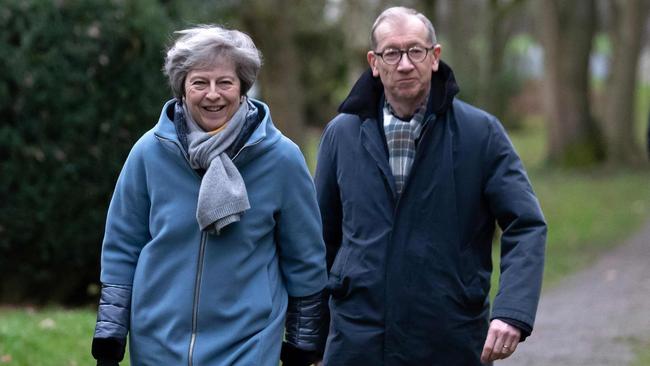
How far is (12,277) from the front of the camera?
32.0 feet

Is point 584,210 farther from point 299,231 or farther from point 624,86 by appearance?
point 299,231

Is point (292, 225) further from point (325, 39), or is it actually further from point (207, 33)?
point (325, 39)

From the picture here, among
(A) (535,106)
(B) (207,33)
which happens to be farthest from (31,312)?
(A) (535,106)

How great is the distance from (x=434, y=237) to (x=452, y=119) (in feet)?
1.52

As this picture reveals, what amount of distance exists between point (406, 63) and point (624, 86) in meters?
23.1

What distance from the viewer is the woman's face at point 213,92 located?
162 inches

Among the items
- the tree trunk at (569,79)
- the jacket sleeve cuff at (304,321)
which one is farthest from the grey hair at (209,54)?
the tree trunk at (569,79)

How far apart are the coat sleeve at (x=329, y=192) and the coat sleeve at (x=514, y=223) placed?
619mm

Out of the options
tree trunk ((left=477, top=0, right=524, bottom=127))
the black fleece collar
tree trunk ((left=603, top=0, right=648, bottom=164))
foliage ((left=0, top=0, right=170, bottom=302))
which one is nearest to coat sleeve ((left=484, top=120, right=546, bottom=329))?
the black fleece collar

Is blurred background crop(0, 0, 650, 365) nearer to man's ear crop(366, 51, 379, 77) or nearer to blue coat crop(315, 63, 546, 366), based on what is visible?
man's ear crop(366, 51, 379, 77)

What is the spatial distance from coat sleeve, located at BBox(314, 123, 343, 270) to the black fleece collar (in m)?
0.17

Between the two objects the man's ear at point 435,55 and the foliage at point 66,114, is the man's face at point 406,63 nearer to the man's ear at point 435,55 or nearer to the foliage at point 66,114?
the man's ear at point 435,55

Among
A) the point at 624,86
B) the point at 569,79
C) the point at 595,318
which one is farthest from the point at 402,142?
the point at 624,86

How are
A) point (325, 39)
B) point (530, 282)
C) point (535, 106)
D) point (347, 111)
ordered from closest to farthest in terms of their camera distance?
1. point (530, 282)
2. point (347, 111)
3. point (325, 39)
4. point (535, 106)
